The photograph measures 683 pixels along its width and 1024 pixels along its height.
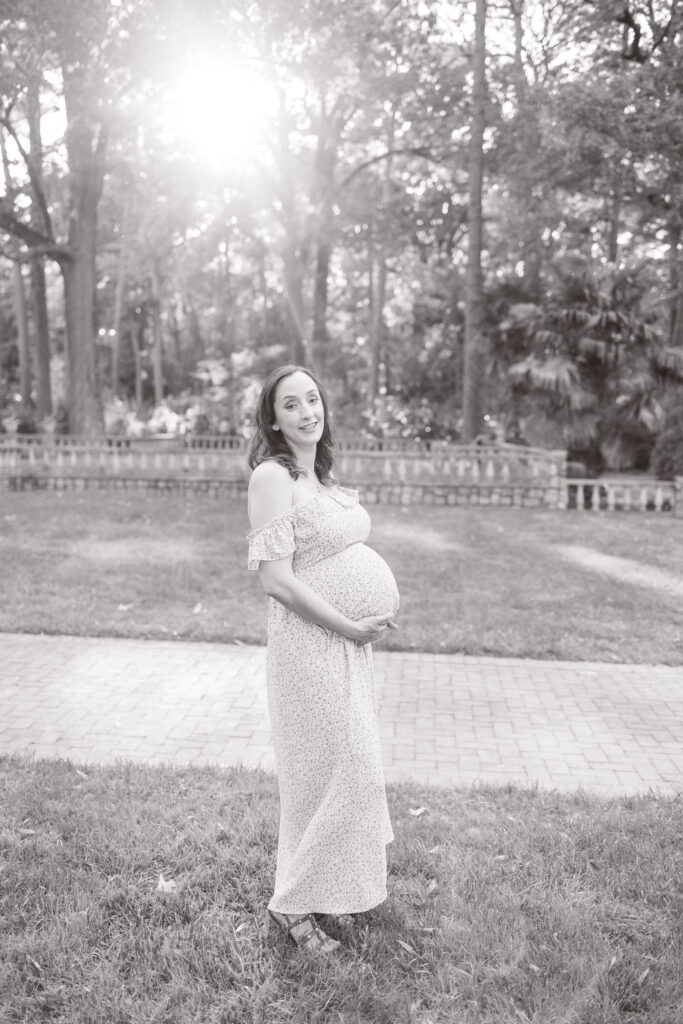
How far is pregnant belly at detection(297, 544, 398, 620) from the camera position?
9.80 feet

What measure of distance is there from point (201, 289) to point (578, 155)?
22278 millimetres

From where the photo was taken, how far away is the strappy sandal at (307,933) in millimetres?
3088

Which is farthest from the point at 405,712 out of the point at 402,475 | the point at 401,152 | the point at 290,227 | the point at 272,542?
the point at 401,152

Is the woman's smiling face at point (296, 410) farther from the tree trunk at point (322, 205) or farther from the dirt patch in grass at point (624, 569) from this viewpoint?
the tree trunk at point (322, 205)

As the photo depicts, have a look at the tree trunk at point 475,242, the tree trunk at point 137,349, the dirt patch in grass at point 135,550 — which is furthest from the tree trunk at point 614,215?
the tree trunk at point 137,349

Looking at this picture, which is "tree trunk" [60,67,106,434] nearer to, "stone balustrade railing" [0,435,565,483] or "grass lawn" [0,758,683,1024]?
"stone balustrade railing" [0,435,565,483]

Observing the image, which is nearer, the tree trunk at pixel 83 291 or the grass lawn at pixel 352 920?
the grass lawn at pixel 352 920

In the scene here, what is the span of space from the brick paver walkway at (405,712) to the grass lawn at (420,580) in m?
0.37

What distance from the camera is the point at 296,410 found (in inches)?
120

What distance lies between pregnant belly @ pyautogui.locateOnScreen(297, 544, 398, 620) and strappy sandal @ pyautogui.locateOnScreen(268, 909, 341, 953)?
1.12 m

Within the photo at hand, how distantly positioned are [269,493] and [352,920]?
1.65m

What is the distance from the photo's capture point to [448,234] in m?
28.7

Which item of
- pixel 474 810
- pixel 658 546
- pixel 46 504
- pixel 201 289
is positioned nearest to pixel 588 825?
pixel 474 810

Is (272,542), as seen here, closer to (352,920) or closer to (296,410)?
(296,410)
